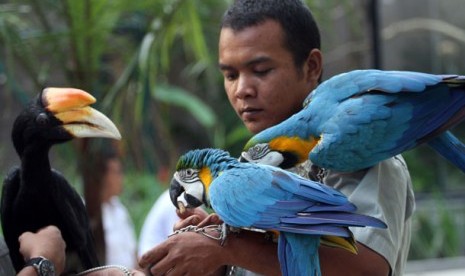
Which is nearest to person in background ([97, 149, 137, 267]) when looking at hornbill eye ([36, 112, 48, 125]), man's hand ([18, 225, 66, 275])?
hornbill eye ([36, 112, 48, 125])

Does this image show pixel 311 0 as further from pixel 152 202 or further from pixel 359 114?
pixel 359 114

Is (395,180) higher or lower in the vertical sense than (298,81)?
lower

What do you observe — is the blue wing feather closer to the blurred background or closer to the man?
the man

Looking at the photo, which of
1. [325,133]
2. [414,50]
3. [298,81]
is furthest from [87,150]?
[414,50]

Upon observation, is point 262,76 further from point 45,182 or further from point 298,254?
point 45,182

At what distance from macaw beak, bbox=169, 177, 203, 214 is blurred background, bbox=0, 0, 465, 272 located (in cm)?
226

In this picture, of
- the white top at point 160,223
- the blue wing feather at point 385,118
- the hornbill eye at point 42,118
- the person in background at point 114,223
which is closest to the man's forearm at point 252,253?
the blue wing feather at point 385,118

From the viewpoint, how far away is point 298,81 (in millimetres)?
2385

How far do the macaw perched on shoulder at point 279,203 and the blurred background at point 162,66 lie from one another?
2.32 meters

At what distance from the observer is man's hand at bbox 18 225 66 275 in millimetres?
2320

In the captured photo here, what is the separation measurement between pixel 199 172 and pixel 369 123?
388mm

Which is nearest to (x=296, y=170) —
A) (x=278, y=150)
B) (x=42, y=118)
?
(x=278, y=150)

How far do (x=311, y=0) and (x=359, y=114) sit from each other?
3266 millimetres

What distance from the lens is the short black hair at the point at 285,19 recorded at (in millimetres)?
2387
